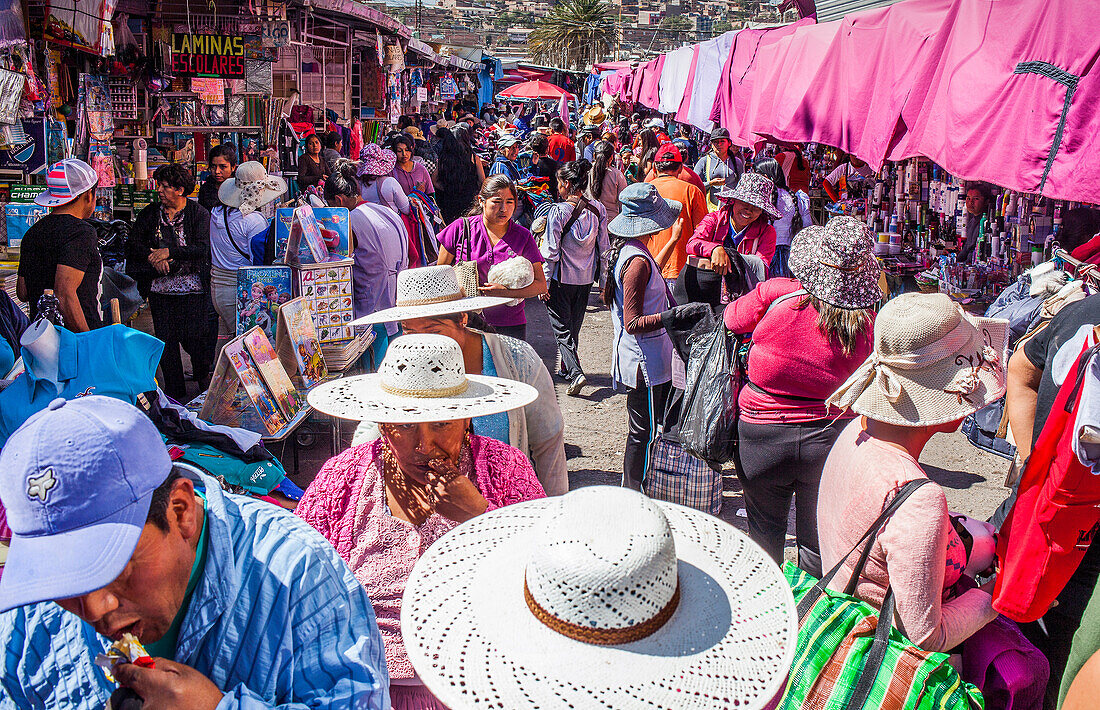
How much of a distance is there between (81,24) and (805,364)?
6.11m

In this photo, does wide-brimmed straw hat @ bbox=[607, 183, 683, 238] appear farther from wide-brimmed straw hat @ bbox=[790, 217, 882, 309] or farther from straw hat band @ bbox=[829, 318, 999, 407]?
straw hat band @ bbox=[829, 318, 999, 407]

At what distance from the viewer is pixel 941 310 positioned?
2.29 metres

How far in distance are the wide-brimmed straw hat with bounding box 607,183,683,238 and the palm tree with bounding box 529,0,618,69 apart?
63.1 metres

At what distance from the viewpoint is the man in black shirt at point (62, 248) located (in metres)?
4.62

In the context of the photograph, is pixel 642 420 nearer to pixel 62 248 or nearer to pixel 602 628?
pixel 602 628

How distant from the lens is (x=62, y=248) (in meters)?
4.64

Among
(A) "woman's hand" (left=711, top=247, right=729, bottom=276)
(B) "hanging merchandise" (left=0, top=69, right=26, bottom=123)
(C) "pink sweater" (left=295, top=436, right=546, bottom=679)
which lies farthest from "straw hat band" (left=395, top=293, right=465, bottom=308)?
(B) "hanging merchandise" (left=0, top=69, right=26, bottom=123)

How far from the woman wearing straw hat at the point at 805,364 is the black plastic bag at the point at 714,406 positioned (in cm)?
17

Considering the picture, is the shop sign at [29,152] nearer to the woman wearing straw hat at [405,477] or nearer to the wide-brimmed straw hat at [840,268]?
the woman wearing straw hat at [405,477]

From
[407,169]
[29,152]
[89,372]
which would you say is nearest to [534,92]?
Answer: [407,169]

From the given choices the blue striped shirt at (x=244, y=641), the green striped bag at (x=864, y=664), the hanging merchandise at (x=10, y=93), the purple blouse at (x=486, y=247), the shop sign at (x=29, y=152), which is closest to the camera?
the blue striped shirt at (x=244, y=641)

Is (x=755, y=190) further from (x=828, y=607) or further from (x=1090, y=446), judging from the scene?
(x=828, y=607)

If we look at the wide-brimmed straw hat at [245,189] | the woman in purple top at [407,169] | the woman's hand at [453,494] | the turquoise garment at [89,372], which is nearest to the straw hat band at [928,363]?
the woman's hand at [453,494]

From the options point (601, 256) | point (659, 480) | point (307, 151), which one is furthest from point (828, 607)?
point (307, 151)
